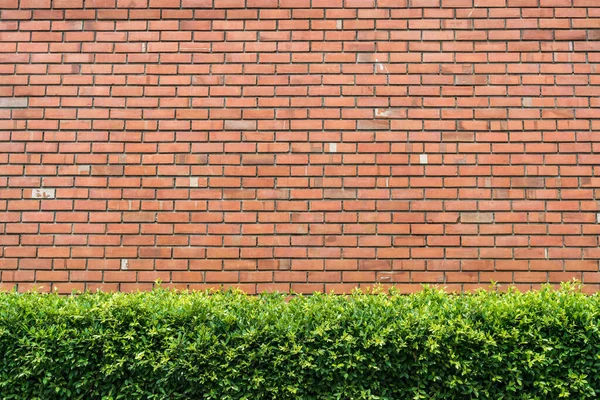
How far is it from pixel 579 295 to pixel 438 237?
1.05m

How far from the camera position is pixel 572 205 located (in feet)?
14.3

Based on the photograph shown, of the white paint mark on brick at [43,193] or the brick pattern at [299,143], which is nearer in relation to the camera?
the brick pattern at [299,143]

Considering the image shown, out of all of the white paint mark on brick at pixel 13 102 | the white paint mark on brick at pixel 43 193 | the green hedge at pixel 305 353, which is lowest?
the green hedge at pixel 305 353

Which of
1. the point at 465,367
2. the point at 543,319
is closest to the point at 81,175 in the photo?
the point at 465,367

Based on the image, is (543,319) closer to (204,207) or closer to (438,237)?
(438,237)

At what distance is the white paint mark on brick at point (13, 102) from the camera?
454 centimetres

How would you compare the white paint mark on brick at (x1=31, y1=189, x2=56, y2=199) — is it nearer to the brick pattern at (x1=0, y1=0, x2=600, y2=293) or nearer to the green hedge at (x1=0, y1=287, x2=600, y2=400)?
the brick pattern at (x1=0, y1=0, x2=600, y2=293)

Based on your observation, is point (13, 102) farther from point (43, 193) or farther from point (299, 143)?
point (299, 143)

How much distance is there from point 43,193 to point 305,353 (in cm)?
247

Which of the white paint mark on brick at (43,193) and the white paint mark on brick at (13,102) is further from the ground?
the white paint mark on brick at (13,102)

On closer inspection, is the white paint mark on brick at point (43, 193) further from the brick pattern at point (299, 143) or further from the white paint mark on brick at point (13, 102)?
the white paint mark on brick at point (13, 102)

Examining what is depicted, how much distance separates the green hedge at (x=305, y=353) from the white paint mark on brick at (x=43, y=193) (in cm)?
120

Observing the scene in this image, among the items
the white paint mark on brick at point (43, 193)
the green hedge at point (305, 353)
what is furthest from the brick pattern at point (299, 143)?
the green hedge at point (305, 353)

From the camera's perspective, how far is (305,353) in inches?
133
